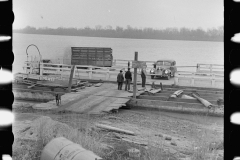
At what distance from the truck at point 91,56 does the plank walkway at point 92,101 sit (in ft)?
31.9

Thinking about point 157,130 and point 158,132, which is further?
point 157,130

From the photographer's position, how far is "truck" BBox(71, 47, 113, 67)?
76.4 ft

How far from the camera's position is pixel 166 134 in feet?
28.5

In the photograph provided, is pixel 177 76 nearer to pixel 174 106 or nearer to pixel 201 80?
pixel 201 80

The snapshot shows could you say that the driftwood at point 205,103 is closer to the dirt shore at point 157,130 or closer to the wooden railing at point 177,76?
the dirt shore at point 157,130

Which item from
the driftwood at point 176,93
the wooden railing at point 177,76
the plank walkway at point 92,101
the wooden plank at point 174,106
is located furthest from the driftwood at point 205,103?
the plank walkway at point 92,101

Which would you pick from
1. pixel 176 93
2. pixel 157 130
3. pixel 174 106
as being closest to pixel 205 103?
pixel 174 106

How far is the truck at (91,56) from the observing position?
23281 millimetres

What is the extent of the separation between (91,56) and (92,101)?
12489mm

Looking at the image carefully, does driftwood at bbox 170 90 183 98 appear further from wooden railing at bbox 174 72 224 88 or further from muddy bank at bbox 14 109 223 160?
wooden railing at bbox 174 72 224 88

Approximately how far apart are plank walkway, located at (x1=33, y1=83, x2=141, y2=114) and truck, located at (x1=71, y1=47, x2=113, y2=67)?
9.72m

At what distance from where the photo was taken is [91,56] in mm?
23656

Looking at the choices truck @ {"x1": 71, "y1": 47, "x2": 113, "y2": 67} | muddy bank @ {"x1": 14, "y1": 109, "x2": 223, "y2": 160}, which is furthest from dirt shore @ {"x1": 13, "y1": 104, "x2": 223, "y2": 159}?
truck @ {"x1": 71, "y1": 47, "x2": 113, "y2": 67}

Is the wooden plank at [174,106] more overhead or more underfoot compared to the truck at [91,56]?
more underfoot
